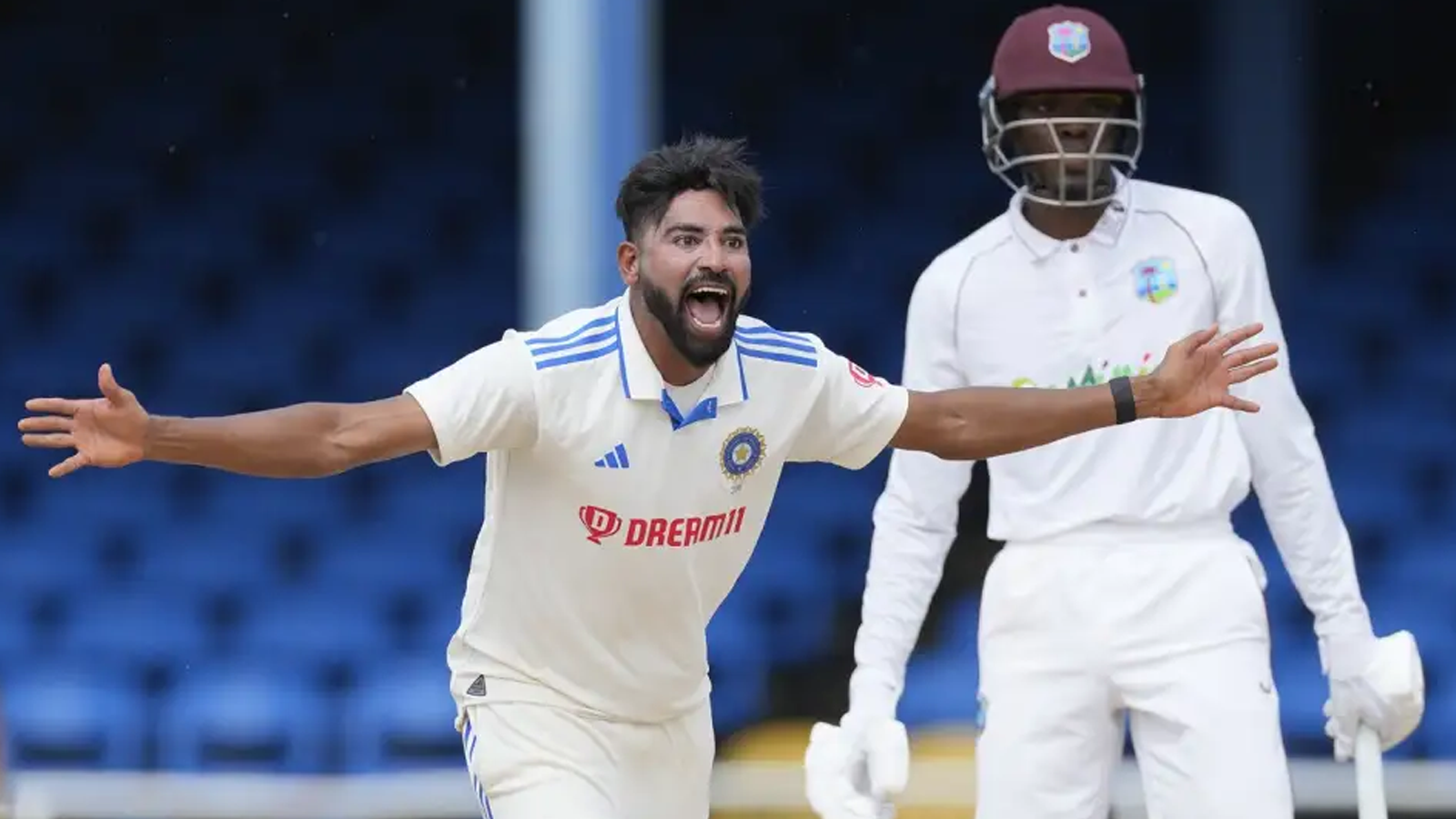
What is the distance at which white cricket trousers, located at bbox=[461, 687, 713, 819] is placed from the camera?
379cm

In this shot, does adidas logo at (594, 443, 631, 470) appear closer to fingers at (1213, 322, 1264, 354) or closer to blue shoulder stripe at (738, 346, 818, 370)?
blue shoulder stripe at (738, 346, 818, 370)

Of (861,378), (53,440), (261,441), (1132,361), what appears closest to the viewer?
(53,440)

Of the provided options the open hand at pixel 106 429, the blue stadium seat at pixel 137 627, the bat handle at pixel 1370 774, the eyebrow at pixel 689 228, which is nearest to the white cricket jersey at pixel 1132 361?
the bat handle at pixel 1370 774

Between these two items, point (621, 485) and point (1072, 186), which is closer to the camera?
point (621, 485)

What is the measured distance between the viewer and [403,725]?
7168 millimetres

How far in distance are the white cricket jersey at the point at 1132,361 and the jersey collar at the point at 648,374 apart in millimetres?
663

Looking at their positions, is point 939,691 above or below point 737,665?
below

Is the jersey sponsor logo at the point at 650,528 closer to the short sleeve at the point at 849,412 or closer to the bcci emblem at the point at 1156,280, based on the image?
the short sleeve at the point at 849,412

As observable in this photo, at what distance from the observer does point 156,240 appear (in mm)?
8555

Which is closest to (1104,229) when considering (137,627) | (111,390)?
(111,390)

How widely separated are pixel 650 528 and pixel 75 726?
399cm

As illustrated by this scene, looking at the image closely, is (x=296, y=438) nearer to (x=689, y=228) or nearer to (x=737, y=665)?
(x=689, y=228)

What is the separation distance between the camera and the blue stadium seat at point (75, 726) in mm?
7289

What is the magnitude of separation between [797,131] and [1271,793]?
4.97 meters
